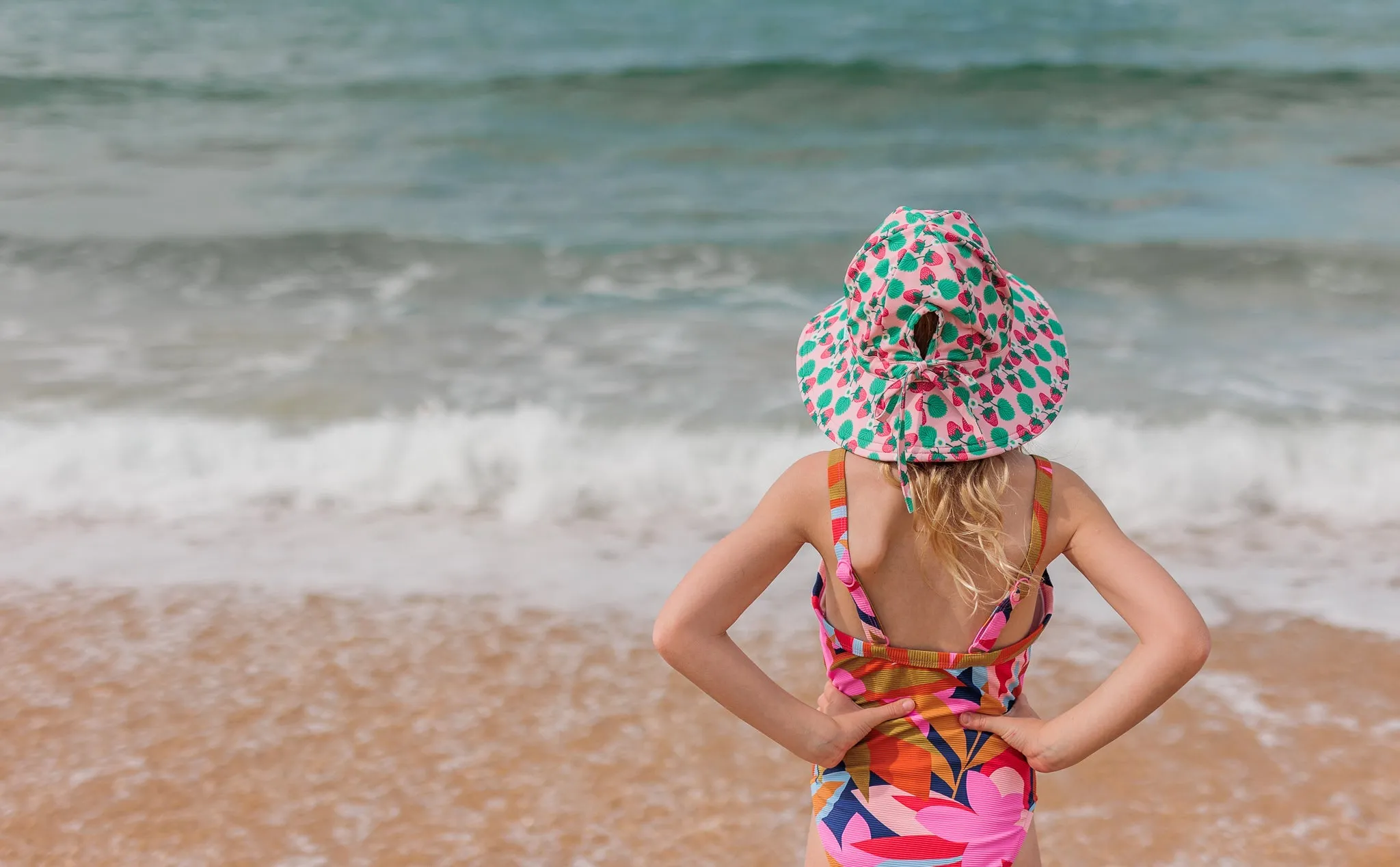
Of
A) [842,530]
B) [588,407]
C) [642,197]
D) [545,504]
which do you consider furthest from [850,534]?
[642,197]

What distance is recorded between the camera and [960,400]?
5.27 ft

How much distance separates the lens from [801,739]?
171 cm

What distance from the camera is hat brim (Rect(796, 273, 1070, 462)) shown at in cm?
161

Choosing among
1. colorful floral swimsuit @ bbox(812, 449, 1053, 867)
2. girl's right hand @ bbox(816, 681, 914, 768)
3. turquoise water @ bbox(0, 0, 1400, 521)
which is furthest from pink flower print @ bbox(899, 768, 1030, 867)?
turquoise water @ bbox(0, 0, 1400, 521)

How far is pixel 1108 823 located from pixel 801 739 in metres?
1.23

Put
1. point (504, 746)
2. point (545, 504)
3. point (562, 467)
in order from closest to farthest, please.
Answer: point (504, 746) → point (545, 504) → point (562, 467)

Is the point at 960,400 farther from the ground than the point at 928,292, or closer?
closer

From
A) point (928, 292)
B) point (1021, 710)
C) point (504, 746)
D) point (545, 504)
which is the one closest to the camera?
point (928, 292)

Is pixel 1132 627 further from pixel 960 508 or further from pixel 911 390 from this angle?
pixel 911 390

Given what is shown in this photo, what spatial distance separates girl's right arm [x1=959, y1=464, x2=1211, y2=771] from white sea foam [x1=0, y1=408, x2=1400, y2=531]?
8.57 ft

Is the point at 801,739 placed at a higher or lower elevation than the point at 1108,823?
higher

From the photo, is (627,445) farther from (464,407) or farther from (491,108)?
(491,108)

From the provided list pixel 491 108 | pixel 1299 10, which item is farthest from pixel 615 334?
pixel 1299 10

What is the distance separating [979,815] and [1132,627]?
36 centimetres
